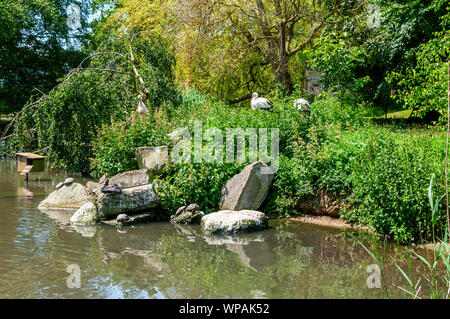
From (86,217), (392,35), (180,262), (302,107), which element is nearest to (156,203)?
(86,217)

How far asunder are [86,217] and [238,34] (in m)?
10.6

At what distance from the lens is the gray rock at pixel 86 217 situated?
312 inches

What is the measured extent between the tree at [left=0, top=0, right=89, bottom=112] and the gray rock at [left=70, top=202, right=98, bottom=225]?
16317 mm

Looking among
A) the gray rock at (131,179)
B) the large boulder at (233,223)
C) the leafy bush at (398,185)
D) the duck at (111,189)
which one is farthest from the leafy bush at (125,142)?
the leafy bush at (398,185)

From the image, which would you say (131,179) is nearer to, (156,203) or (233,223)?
(156,203)

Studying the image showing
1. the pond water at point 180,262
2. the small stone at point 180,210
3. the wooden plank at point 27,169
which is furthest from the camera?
the wooden plank at point 27,169

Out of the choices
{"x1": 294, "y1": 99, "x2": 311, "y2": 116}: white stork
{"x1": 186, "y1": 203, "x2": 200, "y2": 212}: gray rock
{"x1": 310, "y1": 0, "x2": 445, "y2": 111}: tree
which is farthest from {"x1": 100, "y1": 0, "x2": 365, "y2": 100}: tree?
{"x1": 186, "y1": 203, "x2": 200, "y2": 212}: gray rock

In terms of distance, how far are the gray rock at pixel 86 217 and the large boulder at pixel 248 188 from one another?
2.31 m

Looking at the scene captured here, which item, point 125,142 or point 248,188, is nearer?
point 248,188

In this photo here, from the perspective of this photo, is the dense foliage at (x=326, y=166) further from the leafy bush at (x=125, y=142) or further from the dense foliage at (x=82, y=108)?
the dense foliage at (x=82, y=108)

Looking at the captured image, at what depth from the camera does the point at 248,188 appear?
8.06 m

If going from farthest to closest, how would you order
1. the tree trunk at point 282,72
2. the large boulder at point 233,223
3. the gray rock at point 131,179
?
the tree trunk at point 282,72
the gray rock at point 131,179
the large boulder at point 233,223

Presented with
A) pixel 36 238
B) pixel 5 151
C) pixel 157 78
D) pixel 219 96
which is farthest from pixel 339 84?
pixel 5 151

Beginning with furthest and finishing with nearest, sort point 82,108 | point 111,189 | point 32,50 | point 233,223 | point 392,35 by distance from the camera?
point 32,50
point 392,35
point 82,108
point 111,189
point 233,223
